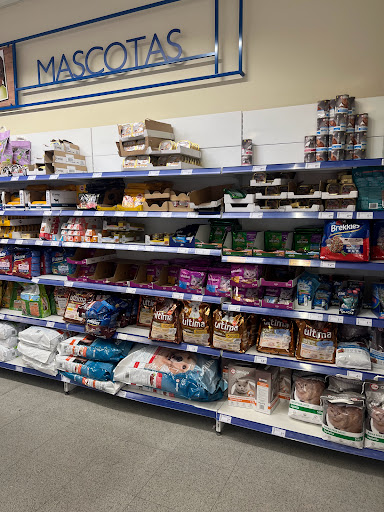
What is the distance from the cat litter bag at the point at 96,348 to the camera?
3511mm

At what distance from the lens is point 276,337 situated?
119 inches

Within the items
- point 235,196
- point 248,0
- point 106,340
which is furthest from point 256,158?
point 106,340

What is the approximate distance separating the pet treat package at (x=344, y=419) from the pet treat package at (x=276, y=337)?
43cm

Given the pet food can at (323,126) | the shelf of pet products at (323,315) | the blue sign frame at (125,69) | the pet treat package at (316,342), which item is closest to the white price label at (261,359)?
the pet treat package at (316,342)

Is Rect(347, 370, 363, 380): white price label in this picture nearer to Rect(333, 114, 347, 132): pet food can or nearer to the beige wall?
Rect(333, 114, 347, 132): pet food can

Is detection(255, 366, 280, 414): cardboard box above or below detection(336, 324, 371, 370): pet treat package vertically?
below

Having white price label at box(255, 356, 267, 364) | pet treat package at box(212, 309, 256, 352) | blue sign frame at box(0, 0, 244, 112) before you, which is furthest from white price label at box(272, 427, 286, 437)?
blue sign frame at box(0, 0, 244, 112)

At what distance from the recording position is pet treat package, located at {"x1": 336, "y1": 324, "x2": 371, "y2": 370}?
2684 mm

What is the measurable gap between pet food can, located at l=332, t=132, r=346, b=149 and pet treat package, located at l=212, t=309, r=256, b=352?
143 centimetres

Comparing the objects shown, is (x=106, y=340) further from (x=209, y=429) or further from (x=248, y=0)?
(x=248, y=0)

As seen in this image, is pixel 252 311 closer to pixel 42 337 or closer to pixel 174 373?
pixel 174 373

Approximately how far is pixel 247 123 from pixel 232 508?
2.78m

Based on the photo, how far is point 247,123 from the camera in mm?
3244

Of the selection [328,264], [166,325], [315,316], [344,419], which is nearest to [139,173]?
[166,325]
